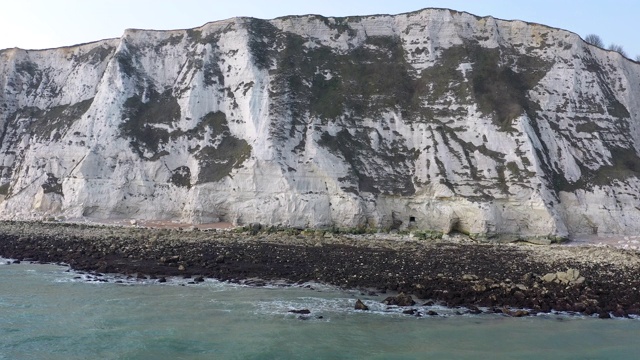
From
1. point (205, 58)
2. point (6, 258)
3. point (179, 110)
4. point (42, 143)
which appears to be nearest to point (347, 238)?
point (6, 258)

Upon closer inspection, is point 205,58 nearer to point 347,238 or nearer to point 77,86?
point 77,86

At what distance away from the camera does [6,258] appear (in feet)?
76.4

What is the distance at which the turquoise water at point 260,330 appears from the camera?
38.4 ft

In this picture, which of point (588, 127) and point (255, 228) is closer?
point (255, 228)

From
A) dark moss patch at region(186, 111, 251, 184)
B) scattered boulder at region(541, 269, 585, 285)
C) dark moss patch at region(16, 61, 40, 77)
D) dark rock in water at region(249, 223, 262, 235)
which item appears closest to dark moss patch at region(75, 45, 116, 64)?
dark moss patch at region(16, 61, 40, 77)

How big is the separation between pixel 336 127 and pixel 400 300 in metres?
25.4

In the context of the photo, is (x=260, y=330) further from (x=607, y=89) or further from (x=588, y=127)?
(x=607, y=89)

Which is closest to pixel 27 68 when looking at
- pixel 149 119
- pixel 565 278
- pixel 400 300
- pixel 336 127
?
pixel 149 119

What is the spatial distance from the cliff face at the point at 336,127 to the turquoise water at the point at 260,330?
1915 centimetres

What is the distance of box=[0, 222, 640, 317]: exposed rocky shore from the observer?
55.6ft

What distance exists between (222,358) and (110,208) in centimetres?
3010

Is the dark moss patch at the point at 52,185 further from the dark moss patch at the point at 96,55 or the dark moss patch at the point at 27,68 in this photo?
the dark moss patch at the point at 27,68

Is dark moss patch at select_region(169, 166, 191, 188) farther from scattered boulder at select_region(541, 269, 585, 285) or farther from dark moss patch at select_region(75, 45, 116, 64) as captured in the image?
scattered boulder at select_region(541, 269, 585, 285)

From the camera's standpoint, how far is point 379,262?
2244 cm
